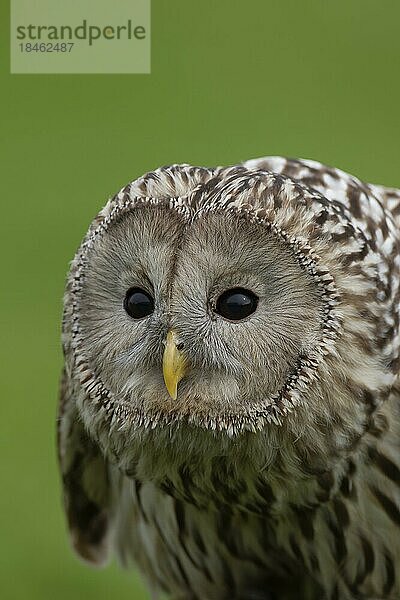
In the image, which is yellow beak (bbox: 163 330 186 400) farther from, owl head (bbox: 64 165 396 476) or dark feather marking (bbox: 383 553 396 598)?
dark feather marking (bbox: 383 553 396 598)

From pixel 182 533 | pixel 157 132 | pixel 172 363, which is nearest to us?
pixel 172 363

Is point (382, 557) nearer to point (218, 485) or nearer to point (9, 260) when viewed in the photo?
point (218, 485)

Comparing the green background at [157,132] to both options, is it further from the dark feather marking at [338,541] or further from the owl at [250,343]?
the owl at [250,343]

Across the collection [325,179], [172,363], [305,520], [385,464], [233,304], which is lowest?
[305,520]

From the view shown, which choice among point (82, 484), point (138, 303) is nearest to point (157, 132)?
point (82, 484)

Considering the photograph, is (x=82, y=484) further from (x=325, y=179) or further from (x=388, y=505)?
(x=325, y=179)

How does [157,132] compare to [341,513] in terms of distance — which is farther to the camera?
[157,132]

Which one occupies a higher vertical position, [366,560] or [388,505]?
[388,505]

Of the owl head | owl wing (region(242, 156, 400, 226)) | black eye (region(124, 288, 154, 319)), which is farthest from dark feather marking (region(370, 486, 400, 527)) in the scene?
black eye (region(124, 288, 154, 319))
